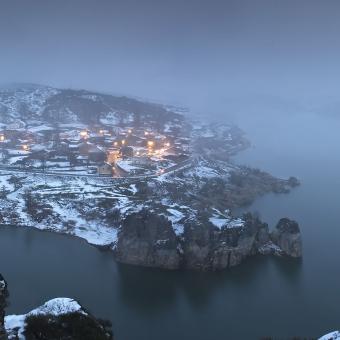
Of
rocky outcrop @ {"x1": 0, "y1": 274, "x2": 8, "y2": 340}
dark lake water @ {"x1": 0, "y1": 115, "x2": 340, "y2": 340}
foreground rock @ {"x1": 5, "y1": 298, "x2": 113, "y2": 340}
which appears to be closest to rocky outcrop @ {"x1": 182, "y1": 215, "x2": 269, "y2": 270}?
dark lake water @ {"x1": 0, "y1": 115, "x2": 340, "y2": 340}

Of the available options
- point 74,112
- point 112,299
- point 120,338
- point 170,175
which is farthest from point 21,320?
point 74,112

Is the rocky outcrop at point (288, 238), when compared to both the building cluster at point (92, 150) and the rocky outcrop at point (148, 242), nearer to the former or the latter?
the rocky outcrop at point (148, 242)

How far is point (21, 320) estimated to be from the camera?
597 inches

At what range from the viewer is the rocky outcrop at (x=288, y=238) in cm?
4041

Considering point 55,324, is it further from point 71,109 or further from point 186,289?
point 71,109

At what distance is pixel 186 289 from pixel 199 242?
4.89m

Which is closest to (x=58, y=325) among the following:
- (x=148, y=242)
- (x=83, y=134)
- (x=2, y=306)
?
(x=2, y=306)

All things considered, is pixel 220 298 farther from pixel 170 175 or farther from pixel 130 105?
pixel 130 105

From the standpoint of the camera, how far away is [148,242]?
38.7 meters

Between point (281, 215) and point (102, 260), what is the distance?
2161 centimetres

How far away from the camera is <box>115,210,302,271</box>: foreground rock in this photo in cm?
3803

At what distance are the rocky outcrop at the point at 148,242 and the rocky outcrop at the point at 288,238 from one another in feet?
30.0

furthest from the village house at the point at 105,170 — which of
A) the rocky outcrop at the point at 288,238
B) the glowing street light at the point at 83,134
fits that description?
the rocky outcrop at the point at 288,238

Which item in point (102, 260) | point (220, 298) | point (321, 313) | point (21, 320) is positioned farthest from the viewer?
point (102, 260)
